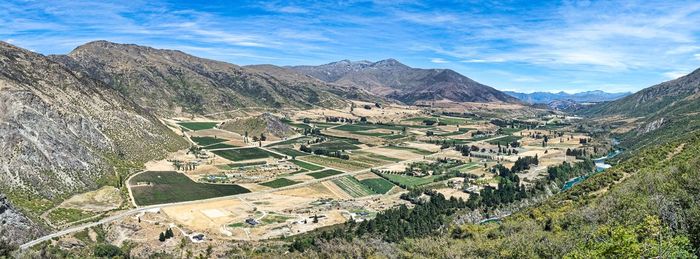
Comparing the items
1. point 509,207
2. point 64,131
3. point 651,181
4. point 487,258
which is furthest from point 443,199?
point 64,131

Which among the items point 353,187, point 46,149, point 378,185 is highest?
point 46,149

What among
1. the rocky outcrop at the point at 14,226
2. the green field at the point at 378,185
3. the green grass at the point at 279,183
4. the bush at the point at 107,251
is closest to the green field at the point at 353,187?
the green field at the point at 378,185

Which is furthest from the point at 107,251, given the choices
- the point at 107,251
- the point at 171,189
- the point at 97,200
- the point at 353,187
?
the point at 353,187

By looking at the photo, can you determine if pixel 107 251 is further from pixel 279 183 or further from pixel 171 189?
pixel 279 183

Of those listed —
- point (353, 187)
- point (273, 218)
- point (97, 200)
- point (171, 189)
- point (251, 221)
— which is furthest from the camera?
point (353, 187)

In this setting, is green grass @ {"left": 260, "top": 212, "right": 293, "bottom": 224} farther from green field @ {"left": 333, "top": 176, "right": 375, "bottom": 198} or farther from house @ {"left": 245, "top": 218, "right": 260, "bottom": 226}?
green field @ {"left": 333, "top": 176, "right": 375, "bottom": 198}

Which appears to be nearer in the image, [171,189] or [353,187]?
[171,189]

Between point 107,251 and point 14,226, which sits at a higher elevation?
point 14,226
